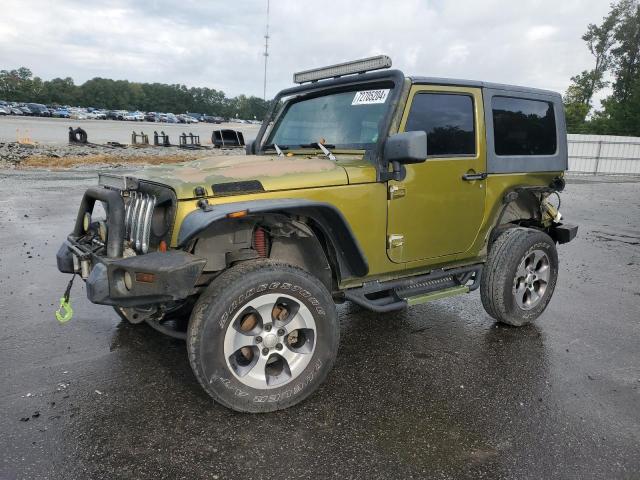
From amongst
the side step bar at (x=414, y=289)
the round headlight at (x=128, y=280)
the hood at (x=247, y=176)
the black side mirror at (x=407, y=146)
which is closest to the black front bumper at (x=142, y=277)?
the round headlight at (x=128, y=280)

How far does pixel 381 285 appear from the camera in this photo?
3721mm

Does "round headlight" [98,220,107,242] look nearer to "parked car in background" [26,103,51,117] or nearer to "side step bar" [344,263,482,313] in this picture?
"side step bar" [344,263,482,313]

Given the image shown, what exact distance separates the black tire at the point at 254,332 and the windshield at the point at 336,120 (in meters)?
1.26

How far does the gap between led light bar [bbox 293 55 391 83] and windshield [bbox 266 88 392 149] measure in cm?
16

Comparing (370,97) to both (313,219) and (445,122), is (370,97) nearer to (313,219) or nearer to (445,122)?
(445,122)

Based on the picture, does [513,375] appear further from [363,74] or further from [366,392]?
[363,74]

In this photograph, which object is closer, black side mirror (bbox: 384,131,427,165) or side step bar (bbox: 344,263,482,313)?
black side mirror (bbox: 384,131,427,165)

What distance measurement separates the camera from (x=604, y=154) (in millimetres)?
23391

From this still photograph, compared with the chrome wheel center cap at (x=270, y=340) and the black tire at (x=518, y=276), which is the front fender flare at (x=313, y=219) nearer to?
the chrome wheel center cap at (x=270, y=340)

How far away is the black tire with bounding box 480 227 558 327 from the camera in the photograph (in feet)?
14.0

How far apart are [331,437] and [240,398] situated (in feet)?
1.89

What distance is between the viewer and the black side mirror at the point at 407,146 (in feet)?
10.3

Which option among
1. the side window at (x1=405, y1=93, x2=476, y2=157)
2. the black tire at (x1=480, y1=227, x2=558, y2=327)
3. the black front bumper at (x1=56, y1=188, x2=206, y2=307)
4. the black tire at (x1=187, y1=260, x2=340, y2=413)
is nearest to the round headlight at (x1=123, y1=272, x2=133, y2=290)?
the black front bumper at (x1=56, y1=188, x2=206, y2=307)

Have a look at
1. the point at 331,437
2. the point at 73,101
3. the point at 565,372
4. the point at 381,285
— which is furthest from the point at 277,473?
the point at 73,101
